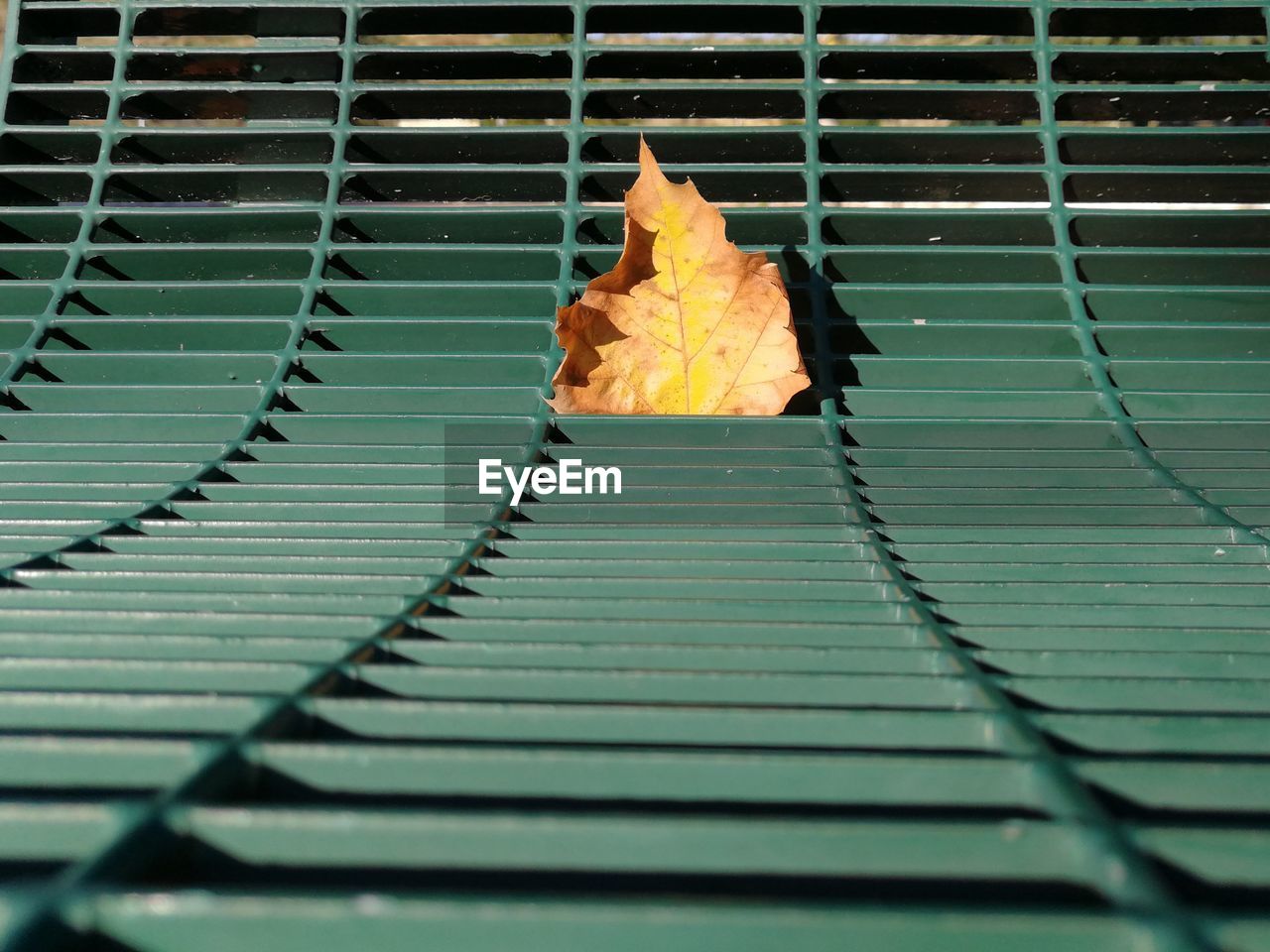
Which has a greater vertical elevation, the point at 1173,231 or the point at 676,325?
the point at 1173,231

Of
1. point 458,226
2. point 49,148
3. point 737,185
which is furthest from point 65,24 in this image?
point 737,185

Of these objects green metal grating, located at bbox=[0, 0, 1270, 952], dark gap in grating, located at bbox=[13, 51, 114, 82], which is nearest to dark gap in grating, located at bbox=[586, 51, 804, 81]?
green metal grating, located at bbox=[0, 0, 1270, 952]

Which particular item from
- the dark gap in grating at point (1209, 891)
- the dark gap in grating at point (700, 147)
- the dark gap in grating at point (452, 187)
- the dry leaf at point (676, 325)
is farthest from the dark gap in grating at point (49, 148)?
the dark gap in grating at point (1209, 891)

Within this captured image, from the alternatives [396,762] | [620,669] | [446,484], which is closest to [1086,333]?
[446,484]

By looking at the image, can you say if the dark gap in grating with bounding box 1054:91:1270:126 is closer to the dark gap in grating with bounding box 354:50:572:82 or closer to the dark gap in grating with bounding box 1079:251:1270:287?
the dark gap in grating with bounding box 1079:251:1270:287

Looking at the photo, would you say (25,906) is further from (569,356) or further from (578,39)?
(578,39)

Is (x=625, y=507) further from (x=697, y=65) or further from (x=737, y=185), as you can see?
(x=697, y=65)
